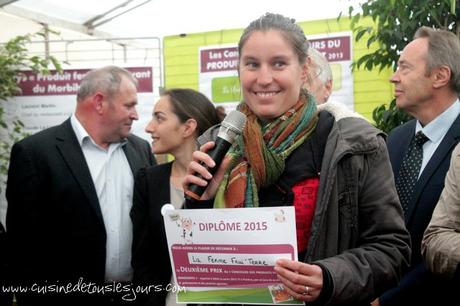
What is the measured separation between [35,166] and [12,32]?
329 cm

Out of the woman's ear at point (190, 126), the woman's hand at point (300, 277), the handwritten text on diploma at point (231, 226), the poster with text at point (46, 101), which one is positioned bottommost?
the woman's hand at point (300, 277)

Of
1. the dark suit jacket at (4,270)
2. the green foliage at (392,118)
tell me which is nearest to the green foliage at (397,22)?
the green foliage at (392,118)

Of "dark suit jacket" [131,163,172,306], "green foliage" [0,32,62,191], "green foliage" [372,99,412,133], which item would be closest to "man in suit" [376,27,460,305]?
"green foliage" [372,99,412,133]

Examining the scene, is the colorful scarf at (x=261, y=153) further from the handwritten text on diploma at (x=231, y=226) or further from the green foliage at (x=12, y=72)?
the green foliage at (x=12, y=72)

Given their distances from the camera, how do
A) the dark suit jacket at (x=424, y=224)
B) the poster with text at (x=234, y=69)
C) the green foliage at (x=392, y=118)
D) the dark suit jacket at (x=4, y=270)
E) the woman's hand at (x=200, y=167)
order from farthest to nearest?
the poster with text at (x=234, y=69)
the green foliage at (x=392, y=118)
the dark suit jacket at (x=4, y=270)
the dark suit jacket at (x=424, y=224)
the woman's hand at (x=200, y=167)

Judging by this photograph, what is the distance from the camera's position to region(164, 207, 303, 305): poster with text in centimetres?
143

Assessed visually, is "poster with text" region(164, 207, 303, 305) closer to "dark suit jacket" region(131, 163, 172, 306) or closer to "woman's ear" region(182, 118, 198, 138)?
"dark suit jacket" region(131, 163, 172, 306)

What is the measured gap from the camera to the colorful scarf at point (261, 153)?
1.59 meters

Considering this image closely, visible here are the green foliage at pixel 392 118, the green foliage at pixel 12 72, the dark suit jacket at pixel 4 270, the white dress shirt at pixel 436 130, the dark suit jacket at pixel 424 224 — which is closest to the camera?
the dark suit jacket at pixel 424 224

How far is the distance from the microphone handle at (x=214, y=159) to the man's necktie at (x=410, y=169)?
47.7 inches

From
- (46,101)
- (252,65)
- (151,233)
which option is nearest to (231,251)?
(252,65)

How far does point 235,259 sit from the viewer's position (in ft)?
4.86

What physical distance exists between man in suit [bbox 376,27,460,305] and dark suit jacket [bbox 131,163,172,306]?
982mm

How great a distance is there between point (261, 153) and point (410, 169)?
1264 millimetres
